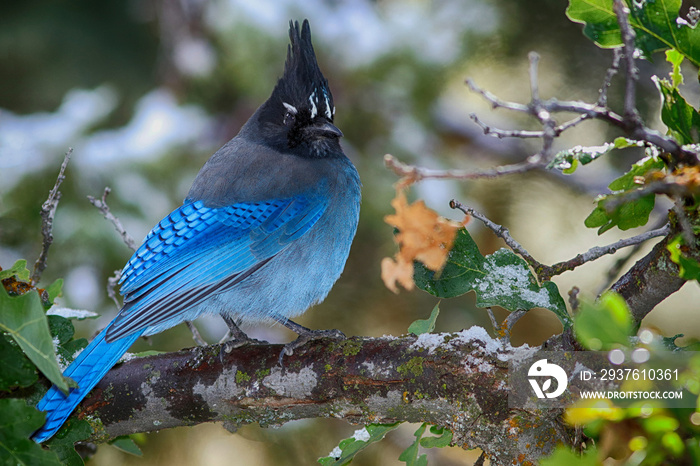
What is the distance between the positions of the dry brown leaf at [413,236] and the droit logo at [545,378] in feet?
1.08

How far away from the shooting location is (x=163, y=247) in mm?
2432

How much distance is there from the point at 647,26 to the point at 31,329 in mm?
1416

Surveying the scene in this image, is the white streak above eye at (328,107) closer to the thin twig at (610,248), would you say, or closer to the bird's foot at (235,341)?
the bird's foot at (235,341)

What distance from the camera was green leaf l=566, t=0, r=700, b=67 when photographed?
5.05 ft

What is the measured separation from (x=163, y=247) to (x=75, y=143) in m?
2.11

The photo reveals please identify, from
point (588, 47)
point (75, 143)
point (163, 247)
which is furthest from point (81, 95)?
point (588, 47)

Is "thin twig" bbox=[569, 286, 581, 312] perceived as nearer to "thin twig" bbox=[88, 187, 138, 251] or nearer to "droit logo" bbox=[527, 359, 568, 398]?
"droit logo" bbox=[527, 359, 568, 398]

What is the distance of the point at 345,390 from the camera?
184 centimetres

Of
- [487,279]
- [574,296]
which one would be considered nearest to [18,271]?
[487,279]

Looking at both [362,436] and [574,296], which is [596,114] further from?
[362,436]

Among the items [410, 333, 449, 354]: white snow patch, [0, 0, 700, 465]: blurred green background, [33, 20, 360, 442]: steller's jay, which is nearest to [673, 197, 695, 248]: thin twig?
[410, 333, 449, 354]: white snow patch

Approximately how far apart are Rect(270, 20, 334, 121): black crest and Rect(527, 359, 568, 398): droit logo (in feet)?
5.18

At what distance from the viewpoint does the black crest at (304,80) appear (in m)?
2.78

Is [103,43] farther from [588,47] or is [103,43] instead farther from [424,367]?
[424,367]
